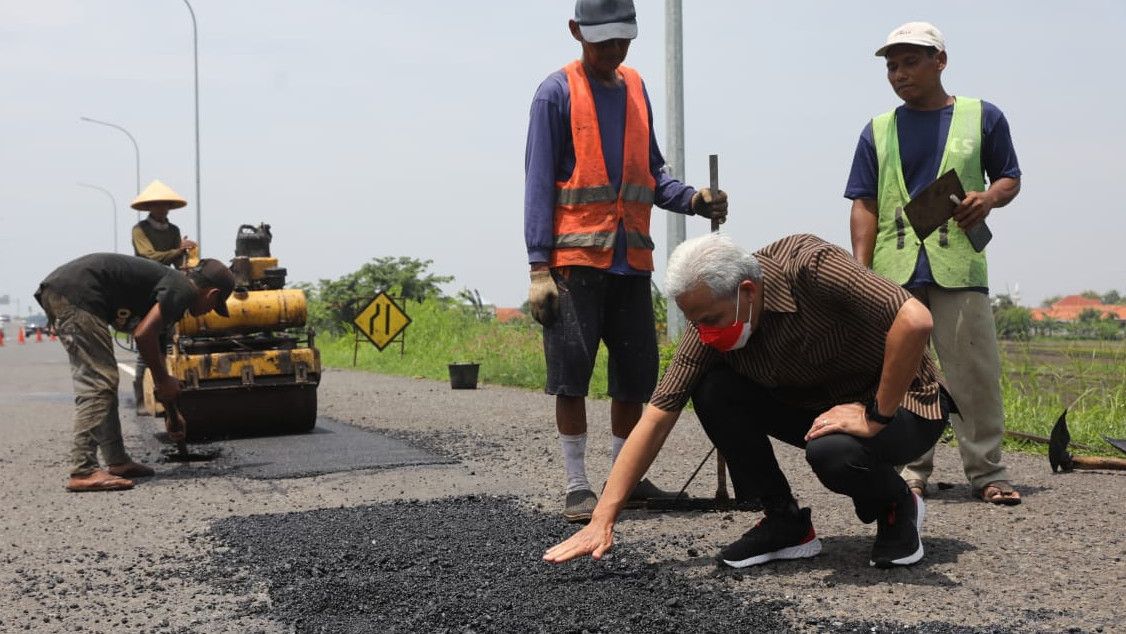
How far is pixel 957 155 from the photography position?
5.34 metres

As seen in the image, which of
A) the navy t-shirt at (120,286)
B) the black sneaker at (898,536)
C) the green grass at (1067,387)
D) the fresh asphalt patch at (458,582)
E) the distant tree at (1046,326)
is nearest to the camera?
the fresh asphalt patch at (458,582)

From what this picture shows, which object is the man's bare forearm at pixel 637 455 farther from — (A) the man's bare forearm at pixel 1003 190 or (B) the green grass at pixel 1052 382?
(B) the green grass at pixel 1052 382

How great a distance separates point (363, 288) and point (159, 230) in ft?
71.8

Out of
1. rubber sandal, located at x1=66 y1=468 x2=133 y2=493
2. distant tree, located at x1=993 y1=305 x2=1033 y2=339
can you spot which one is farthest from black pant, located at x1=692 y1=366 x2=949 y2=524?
distant tree, located at x1=993 y1=305 x2=1033 y2=339

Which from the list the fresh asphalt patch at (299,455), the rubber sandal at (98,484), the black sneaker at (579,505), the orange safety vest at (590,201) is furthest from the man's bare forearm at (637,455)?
the rubber sandal at (98,484)

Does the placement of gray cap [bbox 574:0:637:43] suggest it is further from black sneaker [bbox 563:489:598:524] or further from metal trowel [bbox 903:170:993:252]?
black sneaker [bbox 563:489:598:524]

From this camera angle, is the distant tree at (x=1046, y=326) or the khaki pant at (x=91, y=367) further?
the distant tree at (x=1046, y=326)

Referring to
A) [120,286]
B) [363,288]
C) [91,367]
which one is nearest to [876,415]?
[91,367]

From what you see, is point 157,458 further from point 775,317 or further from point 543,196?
point 775,317

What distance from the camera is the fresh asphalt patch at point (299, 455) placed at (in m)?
7.24

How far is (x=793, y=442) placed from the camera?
173 inches

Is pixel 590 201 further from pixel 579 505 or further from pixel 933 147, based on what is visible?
pixel 933 147

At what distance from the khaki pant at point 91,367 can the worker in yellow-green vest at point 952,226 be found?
4647 millimetres

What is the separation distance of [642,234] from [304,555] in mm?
2012
